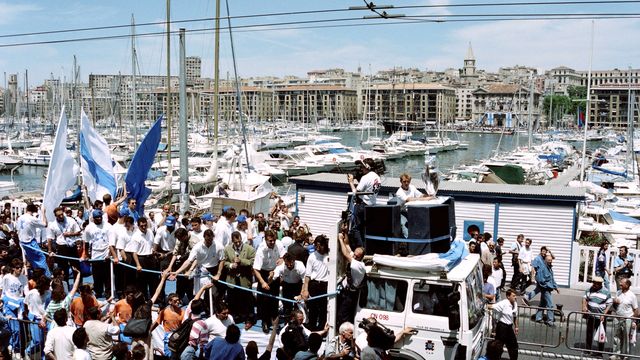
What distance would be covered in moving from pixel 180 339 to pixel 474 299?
420 cm

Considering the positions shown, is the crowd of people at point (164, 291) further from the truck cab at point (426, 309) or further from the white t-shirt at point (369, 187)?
the white t-shirt at point (369, 187)

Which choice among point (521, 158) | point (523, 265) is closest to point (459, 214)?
point (523, 265)

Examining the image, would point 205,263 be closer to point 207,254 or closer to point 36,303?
point 207,254

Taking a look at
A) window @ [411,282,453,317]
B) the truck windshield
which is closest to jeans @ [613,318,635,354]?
the truck windshield

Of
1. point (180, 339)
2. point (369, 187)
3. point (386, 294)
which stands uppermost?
point (369, 187)

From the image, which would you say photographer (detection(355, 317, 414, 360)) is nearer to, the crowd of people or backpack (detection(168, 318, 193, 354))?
the crowd of people

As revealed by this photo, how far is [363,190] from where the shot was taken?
9.76 meters

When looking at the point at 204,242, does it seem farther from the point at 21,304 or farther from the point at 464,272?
the point at 464,272

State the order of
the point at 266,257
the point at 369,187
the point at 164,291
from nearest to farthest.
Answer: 1. the point at 369,187
2. the point at 266,257
3. the point at 164,291

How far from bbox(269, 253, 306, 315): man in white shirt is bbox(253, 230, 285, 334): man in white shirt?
17 cm

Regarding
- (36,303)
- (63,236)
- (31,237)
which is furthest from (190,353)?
(31,237)

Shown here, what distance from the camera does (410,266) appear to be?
8484 mm

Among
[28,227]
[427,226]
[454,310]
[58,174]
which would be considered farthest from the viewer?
[58,174]

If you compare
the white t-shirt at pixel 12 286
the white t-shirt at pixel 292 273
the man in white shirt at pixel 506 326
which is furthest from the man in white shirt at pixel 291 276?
the white t-shirt at pixel 12 286
